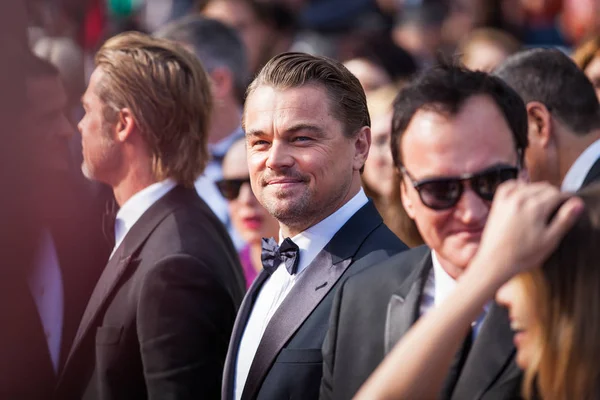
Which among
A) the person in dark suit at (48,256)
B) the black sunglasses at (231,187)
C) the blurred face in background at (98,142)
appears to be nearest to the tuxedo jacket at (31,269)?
the person in dark suit at (48,256)

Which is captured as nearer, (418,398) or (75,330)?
(418,398)

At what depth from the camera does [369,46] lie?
348 inches

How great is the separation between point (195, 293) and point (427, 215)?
1.27m

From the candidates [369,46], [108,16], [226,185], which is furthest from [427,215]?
[108,16]

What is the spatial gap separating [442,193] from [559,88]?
81.1 inches

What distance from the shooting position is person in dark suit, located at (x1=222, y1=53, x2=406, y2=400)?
3662 millimetres

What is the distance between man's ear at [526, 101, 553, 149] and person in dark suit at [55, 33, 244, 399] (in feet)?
5.10

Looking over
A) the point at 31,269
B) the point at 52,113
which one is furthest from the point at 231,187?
the point at 31,269

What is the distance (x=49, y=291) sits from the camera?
497 centimetres

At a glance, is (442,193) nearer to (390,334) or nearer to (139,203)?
(390,334)

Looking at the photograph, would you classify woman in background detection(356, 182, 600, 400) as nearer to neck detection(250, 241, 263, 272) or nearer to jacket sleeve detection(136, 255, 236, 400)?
jacket sleeve detection(136, 255, 236, 400)

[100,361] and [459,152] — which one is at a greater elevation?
[459,152]

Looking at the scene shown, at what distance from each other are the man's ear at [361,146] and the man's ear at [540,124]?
3.73ft

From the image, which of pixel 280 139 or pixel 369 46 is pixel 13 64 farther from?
pixel 369 46
